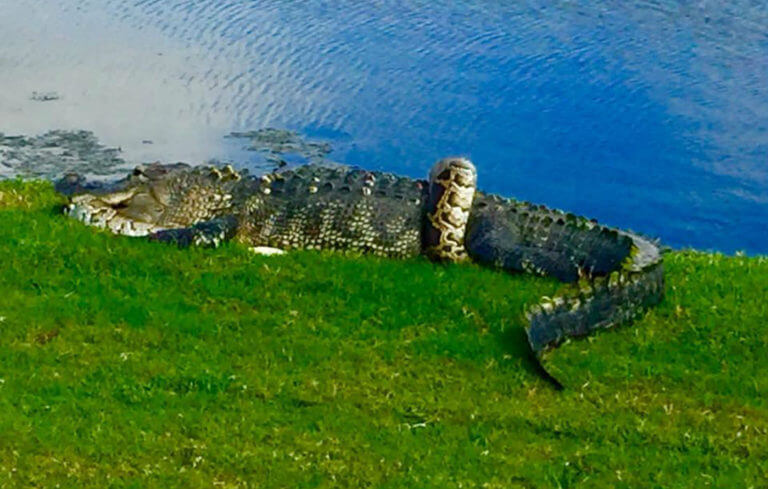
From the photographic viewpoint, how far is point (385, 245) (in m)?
10.8

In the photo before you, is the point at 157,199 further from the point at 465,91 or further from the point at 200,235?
the point at 465,91

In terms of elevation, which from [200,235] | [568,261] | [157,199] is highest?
[568,261]

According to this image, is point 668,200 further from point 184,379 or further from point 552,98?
point 184,379

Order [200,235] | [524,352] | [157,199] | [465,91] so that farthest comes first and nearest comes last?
[465,91]
[157,199]
[200,235]
[524,352]

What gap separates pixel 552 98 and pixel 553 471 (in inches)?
603

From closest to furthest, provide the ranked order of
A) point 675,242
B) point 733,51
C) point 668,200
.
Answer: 1. point 675,242
2. point 668,200
3. point 733,51

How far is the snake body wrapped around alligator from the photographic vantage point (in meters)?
10.3

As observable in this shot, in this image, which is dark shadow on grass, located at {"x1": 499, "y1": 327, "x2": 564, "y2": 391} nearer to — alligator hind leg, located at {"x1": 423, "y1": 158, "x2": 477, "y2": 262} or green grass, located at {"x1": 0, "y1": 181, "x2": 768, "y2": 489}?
green grass, located at {"x1": 0, "y1": 181, "x2": 768, "y2": 489}

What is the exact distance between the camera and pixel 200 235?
1034 centimetres

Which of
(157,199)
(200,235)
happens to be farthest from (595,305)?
(157,199)

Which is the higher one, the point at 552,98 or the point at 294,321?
the point at 552,98

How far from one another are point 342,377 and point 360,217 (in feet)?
10.9

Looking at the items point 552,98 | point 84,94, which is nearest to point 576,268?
point 552,98

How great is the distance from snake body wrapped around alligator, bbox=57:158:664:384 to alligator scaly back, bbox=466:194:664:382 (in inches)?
0.5
